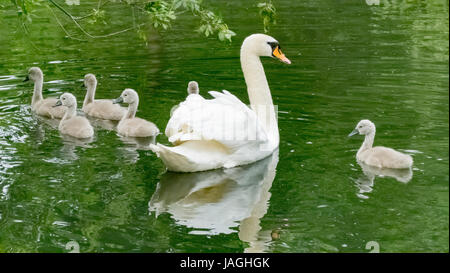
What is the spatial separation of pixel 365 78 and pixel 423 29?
6016 millimetres

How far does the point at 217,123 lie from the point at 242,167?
981mm

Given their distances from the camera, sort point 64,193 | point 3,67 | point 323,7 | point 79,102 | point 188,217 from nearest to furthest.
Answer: point 188,217 → point 64,193 → point 79,102 → point 3,67 → point 323,7

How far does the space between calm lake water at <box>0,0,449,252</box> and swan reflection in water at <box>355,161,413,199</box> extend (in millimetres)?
34

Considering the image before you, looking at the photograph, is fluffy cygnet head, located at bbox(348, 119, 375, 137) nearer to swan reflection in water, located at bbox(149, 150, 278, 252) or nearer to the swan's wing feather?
swan reflection in water, located at bbox(149, 150, 278, 252)

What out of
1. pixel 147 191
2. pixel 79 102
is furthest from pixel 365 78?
pixel 147 191

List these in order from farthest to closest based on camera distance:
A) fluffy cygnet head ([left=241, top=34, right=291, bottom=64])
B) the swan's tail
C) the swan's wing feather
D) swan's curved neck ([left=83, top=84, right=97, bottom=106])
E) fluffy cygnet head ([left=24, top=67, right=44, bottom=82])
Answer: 1. fluffy cygnet head ([left=24, top=67, right=44, bottom=82])
2. swan's curved neck ([left=83, top=84, right=97, bottom=106])
3. fluffy cygnet head ([left=241, top=34, right=291, bottom=64])
4. the swan's wing feather
5. the swan's tail

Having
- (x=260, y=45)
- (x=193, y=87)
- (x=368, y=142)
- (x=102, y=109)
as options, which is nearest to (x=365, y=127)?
(x=368, y=142)

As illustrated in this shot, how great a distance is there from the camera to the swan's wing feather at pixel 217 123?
9.55 meters

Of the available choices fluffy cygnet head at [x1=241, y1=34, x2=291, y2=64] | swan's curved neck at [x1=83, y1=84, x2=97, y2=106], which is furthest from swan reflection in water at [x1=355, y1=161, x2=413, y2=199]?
swan's curved neck at [x1=83, y1=84, x2=97, y2=106]

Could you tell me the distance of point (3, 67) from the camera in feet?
53.8

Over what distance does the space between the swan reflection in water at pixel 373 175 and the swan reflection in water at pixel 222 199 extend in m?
1.06

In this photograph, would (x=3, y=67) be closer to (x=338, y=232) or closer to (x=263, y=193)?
(x=263, y=193)

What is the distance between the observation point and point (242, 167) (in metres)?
10.3

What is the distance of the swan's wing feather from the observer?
31.3 feet
